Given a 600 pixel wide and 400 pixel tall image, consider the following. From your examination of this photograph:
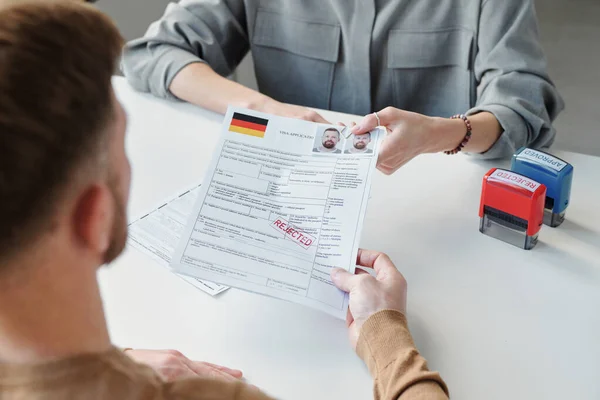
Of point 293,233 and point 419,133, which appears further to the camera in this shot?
point 419,133

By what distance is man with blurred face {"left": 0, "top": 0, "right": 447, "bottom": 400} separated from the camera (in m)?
0.41

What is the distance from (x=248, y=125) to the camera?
919 millimetres

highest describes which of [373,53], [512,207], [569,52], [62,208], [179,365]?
[569,52]

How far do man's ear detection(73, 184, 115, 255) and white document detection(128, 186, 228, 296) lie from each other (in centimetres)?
36

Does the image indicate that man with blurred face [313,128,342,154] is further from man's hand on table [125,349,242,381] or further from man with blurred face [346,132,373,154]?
man's hand on table [125,349,242,381]

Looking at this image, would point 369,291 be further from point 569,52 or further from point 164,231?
point 569,52

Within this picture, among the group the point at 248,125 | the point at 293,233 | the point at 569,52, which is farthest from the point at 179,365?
the point at 569,52

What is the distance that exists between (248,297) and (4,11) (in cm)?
49

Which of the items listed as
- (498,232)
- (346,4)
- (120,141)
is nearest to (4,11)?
(120,141)

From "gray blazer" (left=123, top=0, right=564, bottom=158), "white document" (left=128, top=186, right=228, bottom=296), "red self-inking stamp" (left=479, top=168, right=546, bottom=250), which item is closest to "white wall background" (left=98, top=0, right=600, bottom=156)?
"gray blazer" (left=123, top=0, right=564, bottom=158)

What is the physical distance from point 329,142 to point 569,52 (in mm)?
2261

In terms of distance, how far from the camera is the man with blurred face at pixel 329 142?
2.97 feet

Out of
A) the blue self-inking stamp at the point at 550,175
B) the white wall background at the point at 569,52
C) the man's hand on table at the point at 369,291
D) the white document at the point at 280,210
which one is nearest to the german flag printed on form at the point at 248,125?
the white document at the point at 280,210

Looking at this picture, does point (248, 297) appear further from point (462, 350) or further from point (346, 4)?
point (346, 4)
